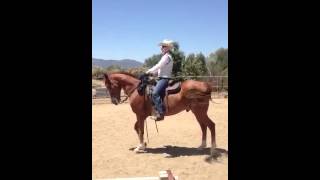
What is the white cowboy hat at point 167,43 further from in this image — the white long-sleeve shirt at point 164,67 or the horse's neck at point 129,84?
the horse's neck at point 129,84

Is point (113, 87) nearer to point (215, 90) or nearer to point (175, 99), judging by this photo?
point (175, 99)

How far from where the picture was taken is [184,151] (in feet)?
18.5

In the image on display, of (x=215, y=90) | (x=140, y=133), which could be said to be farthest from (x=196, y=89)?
(x=215, y=90)

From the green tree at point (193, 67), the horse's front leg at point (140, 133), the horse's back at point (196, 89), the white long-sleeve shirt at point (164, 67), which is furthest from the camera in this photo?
the green tree at point (193, 67)

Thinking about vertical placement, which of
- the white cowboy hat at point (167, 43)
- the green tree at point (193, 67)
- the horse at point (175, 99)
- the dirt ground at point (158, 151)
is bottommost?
the dirt ground at point (158, 151)

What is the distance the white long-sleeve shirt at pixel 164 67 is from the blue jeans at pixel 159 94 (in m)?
0.12

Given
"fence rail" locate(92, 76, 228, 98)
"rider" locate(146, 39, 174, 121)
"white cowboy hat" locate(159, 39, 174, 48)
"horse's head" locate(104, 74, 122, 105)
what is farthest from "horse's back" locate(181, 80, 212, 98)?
"fence rail" locate(92, 76, 228, 98)

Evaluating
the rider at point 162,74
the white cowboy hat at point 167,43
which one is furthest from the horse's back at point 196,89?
the white cowboy hat at point 167,43

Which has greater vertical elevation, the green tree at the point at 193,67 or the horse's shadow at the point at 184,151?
the green tree at the point at 193,67

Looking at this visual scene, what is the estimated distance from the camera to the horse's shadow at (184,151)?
5305mm
